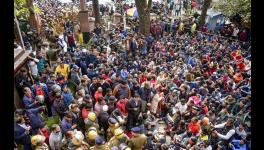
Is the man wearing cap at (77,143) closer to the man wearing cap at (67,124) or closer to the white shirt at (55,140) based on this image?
the white shirt at (55,140)

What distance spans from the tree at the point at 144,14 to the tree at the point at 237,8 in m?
6.93

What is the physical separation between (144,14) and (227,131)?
45.3 ft

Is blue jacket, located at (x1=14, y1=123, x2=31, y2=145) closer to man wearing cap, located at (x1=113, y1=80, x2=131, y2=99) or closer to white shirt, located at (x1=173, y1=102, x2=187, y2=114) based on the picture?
man wearing cap, located at (x1=113, y1=80, x2=131, y2=99)

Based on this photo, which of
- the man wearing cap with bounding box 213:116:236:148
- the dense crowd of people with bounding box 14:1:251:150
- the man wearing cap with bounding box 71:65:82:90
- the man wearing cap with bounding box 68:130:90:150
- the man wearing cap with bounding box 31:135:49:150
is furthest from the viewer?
the man wearing cap with bounding box 71:65:82:90

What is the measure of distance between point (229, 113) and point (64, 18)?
18.4m

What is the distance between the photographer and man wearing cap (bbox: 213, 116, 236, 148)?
28.1 ft

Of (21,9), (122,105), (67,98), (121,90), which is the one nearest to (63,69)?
(67,98)

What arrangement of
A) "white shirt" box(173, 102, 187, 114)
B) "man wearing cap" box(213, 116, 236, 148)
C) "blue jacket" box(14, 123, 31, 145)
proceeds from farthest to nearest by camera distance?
"white shirt" box(173, 102, 187, 114) < "man wearing cap" box(213, 116, 236, 148) < "blue jacket" box(14, 123, 31, 145)

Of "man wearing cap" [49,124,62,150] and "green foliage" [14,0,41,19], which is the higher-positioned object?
"green foliage" [14,0,41,19]

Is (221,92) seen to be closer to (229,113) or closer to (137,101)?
(229,113)

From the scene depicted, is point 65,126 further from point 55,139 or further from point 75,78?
point 75,78

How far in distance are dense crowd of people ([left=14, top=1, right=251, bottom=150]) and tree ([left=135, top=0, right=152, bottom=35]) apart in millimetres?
5101

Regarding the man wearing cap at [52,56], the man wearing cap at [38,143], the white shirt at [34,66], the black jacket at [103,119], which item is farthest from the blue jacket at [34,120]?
the man wearing cap at [52,56]

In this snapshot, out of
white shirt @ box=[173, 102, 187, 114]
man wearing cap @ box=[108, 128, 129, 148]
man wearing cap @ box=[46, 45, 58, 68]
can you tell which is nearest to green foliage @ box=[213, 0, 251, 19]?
white shirt @ box=[173, 102, 187, 114]
